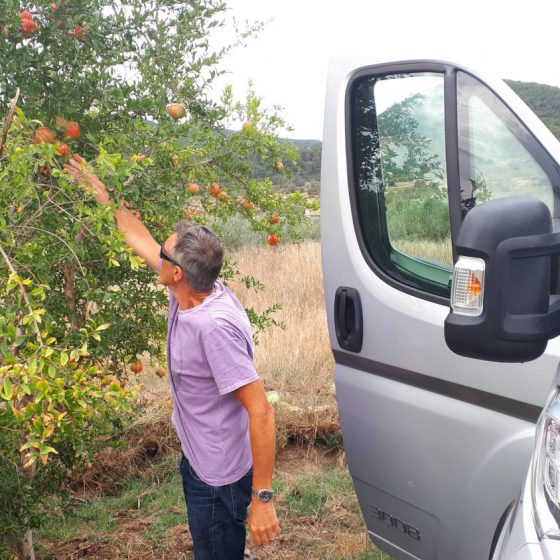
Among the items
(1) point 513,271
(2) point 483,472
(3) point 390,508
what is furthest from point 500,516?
(1) point 513,271

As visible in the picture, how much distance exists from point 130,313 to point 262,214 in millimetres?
911

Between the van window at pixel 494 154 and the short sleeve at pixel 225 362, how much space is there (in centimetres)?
84

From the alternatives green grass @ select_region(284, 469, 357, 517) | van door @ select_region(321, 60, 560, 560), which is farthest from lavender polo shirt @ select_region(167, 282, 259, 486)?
green grass @ select_region(284, 469, 357, 517)

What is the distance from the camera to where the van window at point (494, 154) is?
2389 mm

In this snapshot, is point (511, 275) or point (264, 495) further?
point (264, 495)

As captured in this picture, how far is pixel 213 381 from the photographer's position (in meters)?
2.75

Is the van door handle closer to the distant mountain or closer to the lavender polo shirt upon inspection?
the lavender polo shirt

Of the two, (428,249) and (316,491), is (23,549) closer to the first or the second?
(316,491)

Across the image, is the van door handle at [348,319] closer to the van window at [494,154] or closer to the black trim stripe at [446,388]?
the black trim stripe at [446,388]

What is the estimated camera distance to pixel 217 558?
2.87 metres

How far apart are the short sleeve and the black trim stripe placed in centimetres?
43

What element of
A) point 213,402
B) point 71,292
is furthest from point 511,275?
point 71,292

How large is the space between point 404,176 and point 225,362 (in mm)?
873

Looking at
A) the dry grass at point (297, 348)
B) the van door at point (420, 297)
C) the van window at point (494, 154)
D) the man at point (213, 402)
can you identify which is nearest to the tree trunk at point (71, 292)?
the man at point (213, 402)
